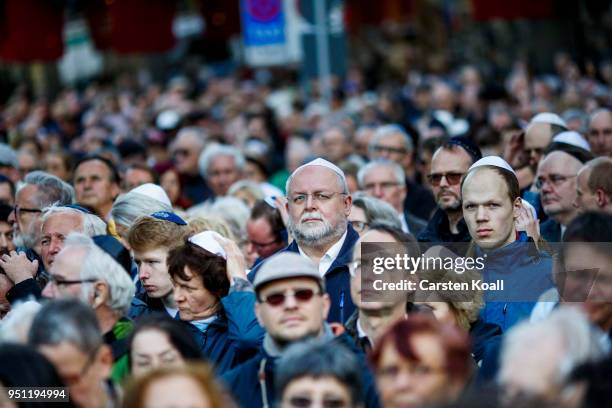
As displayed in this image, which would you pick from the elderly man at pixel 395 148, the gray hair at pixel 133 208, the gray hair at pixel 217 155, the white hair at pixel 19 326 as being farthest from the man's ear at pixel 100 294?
the gray hair at pixel 217 155

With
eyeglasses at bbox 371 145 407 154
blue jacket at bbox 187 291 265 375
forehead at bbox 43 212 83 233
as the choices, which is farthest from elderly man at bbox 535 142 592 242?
forehead at bbox 43 212 83 233

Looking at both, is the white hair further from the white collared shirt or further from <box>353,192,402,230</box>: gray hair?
<box>353,192,402,230</box>: gray hair

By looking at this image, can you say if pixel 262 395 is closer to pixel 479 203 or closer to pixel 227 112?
pixel 479 203

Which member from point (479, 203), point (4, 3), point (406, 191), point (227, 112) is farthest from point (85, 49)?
point (479, 203)

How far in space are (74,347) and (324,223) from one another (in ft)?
9.84

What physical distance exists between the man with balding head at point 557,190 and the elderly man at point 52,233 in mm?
3176

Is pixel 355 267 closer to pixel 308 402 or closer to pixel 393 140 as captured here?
pixel 308 402

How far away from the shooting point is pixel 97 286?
739cm

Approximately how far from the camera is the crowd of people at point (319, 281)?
568 cm

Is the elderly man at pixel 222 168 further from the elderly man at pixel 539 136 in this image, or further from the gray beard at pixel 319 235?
the gray beard at pixel 319 235

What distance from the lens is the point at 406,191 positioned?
1222 cm

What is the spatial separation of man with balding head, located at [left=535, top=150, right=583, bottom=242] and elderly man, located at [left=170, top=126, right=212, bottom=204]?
5.60 metres

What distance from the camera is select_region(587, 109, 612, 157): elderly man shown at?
12.9m

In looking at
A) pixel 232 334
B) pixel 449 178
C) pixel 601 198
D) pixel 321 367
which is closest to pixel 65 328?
pixel 321 367
